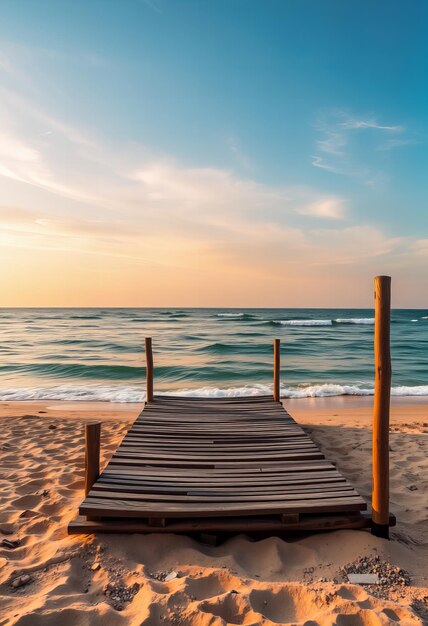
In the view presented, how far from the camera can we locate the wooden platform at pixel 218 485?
4.01 meters

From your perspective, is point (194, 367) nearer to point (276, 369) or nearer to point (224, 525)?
point (276, 369)

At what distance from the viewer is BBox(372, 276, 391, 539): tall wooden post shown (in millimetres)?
3682

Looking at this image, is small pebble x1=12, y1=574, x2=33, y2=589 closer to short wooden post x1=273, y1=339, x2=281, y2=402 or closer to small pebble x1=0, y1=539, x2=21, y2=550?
small pebble x1=0, y1=539, x2=21, y2=550

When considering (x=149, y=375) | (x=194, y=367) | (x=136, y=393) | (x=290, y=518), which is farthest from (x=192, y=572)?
(x=194, y=367)

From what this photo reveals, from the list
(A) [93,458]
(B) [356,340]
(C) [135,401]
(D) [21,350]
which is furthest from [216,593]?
(B) [356,340]

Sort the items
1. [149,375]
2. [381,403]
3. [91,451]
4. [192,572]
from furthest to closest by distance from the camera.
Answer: [149,375], [91,451], [381,403], [192,572]

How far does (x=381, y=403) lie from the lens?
12.6 feet

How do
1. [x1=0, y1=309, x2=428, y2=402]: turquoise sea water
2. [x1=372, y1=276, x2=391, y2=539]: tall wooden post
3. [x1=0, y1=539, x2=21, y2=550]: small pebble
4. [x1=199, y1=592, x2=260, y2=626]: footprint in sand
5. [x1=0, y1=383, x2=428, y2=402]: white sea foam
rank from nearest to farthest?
[x1=199, y1=592, x2=260, y2=626]: footprint in sand < [x1=372, y1=276, x2=391, y2=539]: tall wooden post < [x1=0, y1=539, x2=21, y2=550]: small pebble < [x1=0, y1=383, x2=428, y2=402]: white sea foam < [x1=0, y1=309, x2=428, y2=402]: turquoise sea water

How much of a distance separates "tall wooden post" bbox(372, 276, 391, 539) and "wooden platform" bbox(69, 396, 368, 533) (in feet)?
0.65

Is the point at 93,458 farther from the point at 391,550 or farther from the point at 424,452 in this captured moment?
the point at 424,452

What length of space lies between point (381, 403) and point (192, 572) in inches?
83.7

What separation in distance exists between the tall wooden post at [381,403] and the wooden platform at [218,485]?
0.65 ft

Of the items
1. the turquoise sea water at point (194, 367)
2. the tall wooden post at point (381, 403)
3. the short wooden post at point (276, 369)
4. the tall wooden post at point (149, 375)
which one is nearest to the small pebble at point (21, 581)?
the tall wooden post at point (381, 403)

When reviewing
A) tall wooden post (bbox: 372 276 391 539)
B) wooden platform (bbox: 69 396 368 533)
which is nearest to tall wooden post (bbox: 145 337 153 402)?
wooden platform (bbox: 69 396 368 533)
